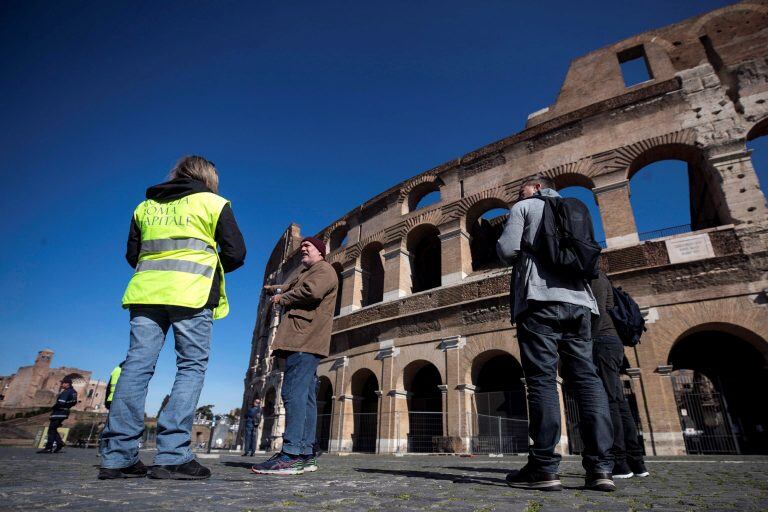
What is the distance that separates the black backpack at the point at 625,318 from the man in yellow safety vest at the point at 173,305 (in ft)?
12.0

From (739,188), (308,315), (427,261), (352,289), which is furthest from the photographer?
(427,261)

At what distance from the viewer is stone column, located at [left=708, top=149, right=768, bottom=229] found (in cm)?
862

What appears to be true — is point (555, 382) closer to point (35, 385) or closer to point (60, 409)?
point (60, 409)

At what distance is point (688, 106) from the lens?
10203mm

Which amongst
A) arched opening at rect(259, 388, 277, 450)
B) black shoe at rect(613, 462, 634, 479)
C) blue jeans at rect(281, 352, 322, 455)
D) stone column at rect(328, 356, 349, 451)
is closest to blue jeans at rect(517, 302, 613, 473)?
black shoe at rect(613, 462, 634, 479)

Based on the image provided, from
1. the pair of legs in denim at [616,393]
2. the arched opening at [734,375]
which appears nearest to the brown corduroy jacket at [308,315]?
the pair of legs in denim at [616,393]

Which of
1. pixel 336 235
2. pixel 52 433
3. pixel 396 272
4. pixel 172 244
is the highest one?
pixel 336 235

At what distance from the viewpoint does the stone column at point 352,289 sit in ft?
47.2

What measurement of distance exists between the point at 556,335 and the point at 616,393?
58.9 inches

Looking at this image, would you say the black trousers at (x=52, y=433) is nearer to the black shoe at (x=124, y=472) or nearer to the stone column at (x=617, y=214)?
the black shoe at (x=124, y=472)

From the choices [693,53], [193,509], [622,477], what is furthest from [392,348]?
[693,53]

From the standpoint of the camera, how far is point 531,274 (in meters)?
2.75

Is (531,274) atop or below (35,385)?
below

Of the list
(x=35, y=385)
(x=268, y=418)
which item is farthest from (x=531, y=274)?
(x=35, y=385)
